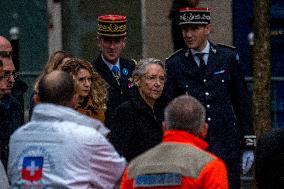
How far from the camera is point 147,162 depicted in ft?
25.0

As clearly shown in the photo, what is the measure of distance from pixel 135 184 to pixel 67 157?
47 centimetres

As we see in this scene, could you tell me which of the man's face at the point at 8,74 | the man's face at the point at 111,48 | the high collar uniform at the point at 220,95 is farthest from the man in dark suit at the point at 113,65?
the man's face at the point at 8,74

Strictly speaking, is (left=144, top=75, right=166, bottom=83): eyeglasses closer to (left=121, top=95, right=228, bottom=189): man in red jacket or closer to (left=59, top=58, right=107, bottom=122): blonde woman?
(left=59, top=58, right=107, bottom=122): blonde woman

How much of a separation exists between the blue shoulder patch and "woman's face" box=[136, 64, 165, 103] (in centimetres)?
277

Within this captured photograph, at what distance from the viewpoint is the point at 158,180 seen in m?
7.52

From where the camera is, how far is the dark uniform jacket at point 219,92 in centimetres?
1111

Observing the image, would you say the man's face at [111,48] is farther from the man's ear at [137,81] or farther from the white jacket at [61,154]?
the white jacket at [61,154]

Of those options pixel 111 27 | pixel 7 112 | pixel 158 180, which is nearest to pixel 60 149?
pixel 158 180

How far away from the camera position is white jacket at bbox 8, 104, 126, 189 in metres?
7.80

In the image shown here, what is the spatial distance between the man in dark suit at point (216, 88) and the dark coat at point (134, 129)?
864 millimetres

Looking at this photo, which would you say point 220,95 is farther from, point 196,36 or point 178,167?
point 178,167

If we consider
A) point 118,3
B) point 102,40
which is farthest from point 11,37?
point 102,40

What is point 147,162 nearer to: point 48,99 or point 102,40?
point 48,99

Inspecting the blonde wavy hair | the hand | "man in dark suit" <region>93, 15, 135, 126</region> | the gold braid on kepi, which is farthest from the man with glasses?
the hand
